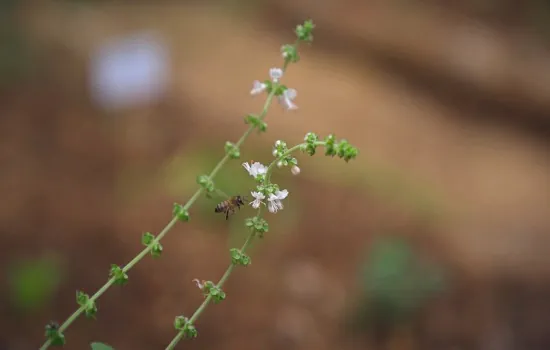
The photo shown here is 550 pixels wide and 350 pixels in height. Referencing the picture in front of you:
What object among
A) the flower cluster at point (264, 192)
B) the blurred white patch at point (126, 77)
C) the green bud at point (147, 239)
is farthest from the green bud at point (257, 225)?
the blurred white patch at point (126, 77)

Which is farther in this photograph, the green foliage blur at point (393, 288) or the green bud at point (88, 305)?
the green foliage blur at point (393, 288)

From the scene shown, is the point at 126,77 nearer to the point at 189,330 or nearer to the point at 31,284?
the point at 31,284

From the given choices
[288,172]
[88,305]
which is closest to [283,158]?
[88,305]

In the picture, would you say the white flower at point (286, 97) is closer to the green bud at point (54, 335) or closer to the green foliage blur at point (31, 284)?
the green bud at point (54, 335)

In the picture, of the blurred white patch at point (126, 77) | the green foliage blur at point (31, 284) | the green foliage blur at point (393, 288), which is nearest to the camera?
the green foliage blur at point (31, 284)

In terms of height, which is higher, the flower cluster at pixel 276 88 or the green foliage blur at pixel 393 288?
the green foliage blur at pixel 393 288

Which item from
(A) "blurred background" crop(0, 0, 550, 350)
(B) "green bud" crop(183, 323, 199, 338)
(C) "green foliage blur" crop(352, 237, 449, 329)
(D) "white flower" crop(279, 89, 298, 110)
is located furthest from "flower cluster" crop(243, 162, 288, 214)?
(C) "green foliage blur" crop(352, 237, 449, 329)
